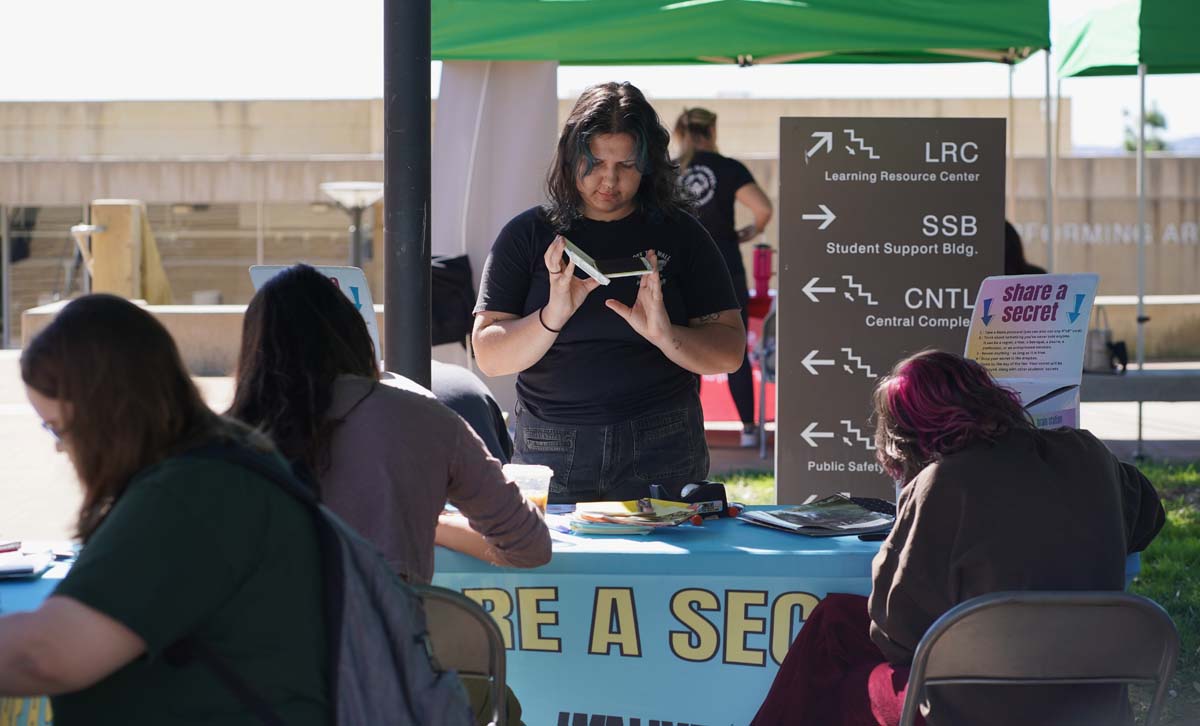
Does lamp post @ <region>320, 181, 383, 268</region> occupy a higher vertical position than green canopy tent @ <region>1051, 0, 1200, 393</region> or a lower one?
lower

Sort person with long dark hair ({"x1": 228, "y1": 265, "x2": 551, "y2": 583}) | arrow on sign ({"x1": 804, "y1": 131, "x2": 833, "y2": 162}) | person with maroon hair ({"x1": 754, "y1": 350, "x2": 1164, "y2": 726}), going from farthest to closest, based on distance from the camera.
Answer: arrow on sign ({"x1": 804, "y1": 131, "x2": 833, "y2": 162}), person with maroon hair ({"x1": 754, "y1": 350, "x2": 1164, "y2": 726}), person with long dark hair ({"x1": 228, "y1": 265, "x2": 551, "y2": 583})

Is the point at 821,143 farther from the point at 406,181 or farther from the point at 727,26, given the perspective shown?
the point at 406,181

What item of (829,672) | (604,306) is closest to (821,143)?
(604,306)

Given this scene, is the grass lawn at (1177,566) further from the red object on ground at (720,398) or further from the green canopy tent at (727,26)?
the green canopy tent at (727,26)

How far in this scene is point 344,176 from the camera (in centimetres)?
1725

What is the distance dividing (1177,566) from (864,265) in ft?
5.82

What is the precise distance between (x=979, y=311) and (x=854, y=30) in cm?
323

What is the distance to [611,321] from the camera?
3412mm

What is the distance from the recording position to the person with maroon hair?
2383 mm

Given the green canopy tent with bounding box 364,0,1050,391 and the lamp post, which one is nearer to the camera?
the green canopy tent with bounding box 364,0,1050,391

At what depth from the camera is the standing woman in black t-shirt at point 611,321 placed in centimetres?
334

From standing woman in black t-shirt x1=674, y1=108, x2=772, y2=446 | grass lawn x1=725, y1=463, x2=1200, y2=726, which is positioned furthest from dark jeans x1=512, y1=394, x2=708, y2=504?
standing woman in black t-shirt x1=674, y1=108, x2=772, y2=446

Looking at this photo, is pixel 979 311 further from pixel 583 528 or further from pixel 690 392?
pixel 583 528

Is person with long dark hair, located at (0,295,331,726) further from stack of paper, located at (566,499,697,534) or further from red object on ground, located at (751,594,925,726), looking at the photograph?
stack of paper, located at (566,499,697,534)
